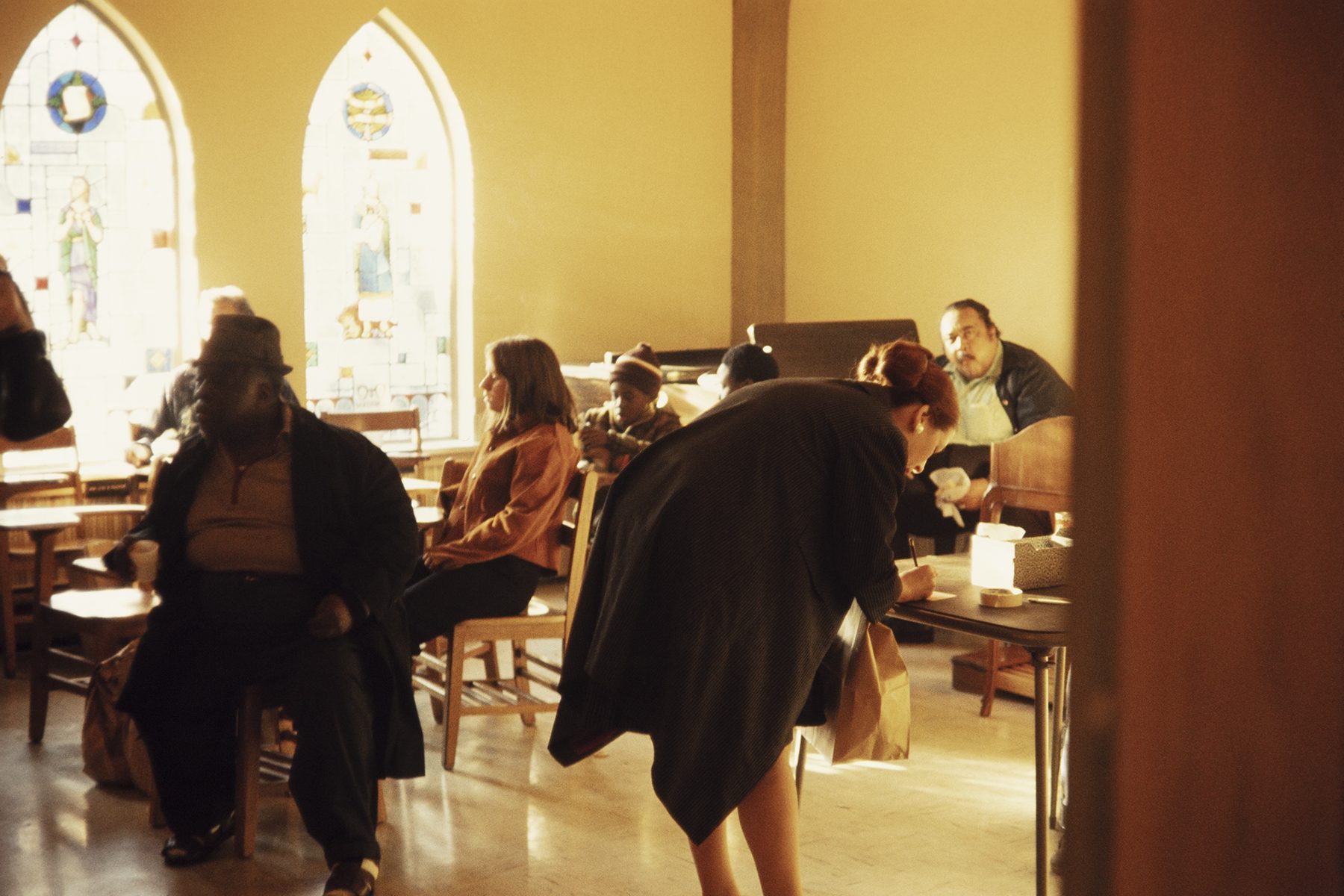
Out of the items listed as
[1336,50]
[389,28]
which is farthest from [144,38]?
[1336,50]

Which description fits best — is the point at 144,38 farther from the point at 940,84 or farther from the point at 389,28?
the point at 940,84

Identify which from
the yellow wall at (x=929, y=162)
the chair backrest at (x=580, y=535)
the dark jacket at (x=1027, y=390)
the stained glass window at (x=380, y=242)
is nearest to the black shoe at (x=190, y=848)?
the chair backrest at (x=580, y=535)

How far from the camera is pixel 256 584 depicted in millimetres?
3418

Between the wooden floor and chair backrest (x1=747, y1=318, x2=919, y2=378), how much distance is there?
2155mm

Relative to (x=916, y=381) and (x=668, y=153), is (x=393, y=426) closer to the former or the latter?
(x=668, y=153)

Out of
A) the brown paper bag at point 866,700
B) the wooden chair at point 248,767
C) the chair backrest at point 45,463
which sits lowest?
the wooden chair at point 248,767

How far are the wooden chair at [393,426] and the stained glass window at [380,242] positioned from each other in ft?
0.89

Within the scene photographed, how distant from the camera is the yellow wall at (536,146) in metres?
6.72

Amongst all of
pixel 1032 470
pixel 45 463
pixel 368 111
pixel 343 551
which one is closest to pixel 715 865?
pixel 343 551

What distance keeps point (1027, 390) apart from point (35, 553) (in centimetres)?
414

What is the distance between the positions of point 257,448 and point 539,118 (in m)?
4.70

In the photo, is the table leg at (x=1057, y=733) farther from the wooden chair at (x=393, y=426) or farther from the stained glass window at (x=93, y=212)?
the stained glass window at (x=93, y=212)

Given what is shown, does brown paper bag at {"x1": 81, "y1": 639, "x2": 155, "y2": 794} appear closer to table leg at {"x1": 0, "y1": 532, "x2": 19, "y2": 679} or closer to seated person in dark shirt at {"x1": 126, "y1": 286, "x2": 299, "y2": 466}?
seated person in dark shirt at {"x1": 126, "y1": 286, "x2": 299, "y2": 466}

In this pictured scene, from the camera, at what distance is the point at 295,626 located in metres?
3.44
